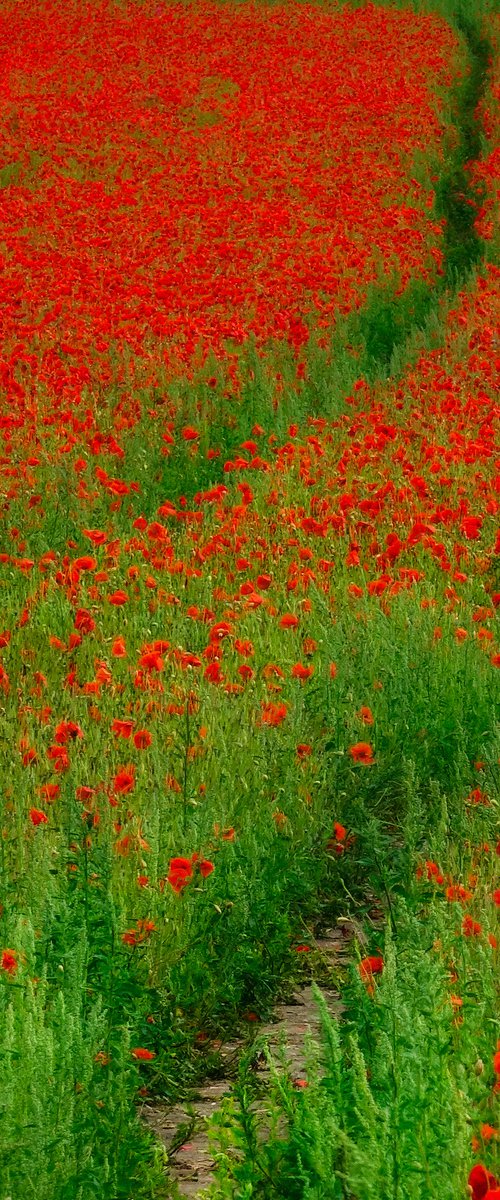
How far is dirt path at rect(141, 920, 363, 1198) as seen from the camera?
2.99m

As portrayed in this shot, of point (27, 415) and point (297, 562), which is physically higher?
point (297, 562)

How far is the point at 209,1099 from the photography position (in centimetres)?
332

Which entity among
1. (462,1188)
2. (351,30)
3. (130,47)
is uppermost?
(462,1188)

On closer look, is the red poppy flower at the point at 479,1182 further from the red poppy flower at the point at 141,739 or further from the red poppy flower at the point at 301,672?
the red poppy flower at the point at 301,672

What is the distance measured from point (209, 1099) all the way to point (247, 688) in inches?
66.8

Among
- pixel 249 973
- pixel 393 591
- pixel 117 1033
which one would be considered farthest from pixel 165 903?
pixel 393 591

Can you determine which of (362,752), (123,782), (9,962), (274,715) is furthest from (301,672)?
(9,962)

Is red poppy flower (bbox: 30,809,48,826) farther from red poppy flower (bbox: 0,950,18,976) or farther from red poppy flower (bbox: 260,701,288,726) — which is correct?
red poppy flower (bbox: 260,701,288,726)

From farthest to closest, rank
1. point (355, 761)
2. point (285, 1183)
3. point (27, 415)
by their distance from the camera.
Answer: point (27, 415) → point (355, 761) → point (285, 1183)

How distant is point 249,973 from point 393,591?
2.20 m

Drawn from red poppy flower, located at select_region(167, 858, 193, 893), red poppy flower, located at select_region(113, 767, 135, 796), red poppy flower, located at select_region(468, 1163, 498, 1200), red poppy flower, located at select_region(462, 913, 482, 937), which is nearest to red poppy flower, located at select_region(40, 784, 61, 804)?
red poppy flower, located at select_region(113, 767, 135, 796)

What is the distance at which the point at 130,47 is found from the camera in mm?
23938

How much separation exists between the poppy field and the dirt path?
0.04m

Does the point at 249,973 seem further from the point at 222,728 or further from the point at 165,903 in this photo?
the point at 222,728
